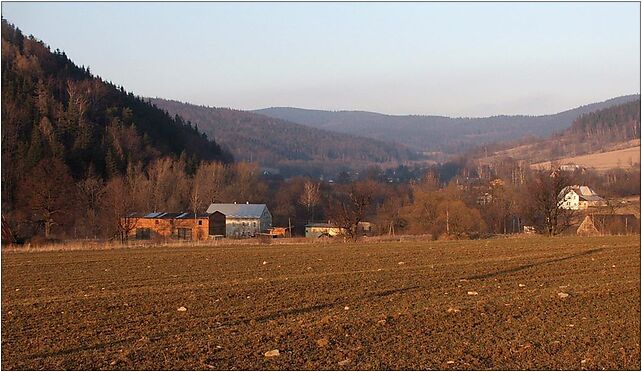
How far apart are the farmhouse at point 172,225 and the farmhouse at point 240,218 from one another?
2.65 metres

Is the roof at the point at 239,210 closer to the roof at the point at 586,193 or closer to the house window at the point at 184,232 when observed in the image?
the house window at the point at 184,232

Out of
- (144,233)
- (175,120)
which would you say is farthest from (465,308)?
(175,120)

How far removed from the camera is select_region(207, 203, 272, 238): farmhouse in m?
86.2

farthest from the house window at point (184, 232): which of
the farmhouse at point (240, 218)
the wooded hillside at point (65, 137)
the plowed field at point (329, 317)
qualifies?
the plowed field at point (329, 317)

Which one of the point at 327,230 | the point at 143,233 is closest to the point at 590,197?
the point at 327,230

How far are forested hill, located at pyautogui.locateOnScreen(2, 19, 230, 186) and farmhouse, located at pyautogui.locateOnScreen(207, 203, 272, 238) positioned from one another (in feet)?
59.0

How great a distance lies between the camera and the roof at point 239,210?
8862 cm

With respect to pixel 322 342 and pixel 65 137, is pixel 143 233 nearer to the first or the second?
pixel 65 137

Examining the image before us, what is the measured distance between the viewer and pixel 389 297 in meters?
19.0

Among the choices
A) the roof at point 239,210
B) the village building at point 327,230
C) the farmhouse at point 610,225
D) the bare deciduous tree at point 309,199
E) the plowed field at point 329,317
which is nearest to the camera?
the plowed field at point 329,317

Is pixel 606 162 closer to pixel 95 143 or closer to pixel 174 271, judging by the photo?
pixel 95 143

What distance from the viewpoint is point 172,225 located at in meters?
81.1

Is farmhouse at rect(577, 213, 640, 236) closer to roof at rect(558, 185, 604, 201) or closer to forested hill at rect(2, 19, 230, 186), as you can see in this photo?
roof at rect(558, 185, 604, 201)

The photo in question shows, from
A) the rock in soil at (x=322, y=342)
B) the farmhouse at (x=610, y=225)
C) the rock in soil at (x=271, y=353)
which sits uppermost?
the farmhouse at (x=610, y=225)
